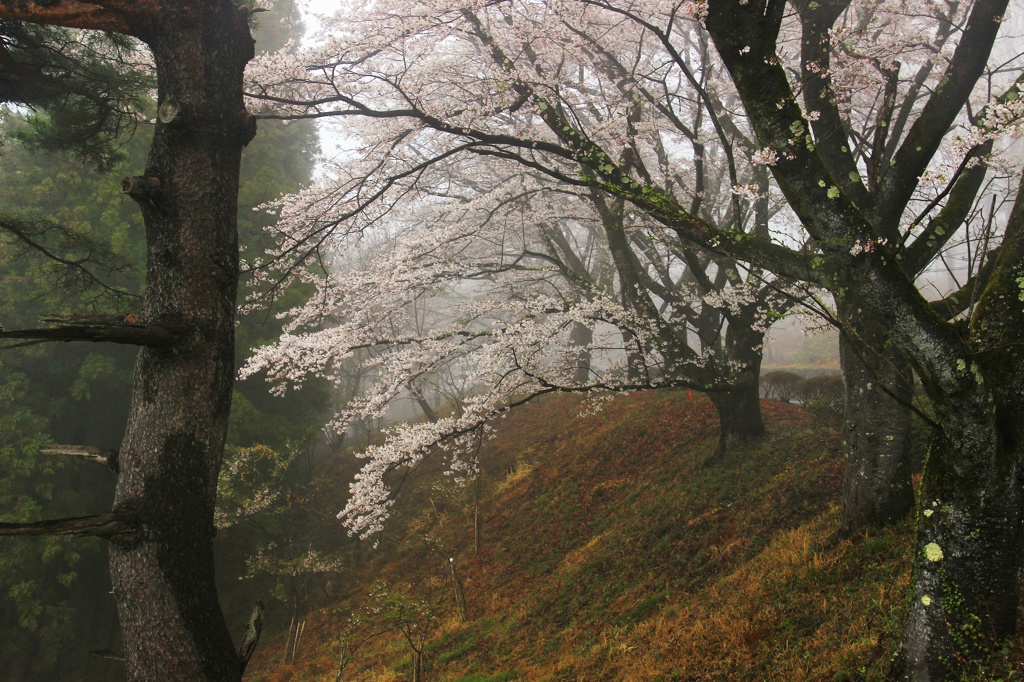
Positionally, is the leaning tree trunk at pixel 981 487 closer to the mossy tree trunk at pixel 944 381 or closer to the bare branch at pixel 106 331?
the mossy tree trunk at pixel 944 381

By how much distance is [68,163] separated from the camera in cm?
1323

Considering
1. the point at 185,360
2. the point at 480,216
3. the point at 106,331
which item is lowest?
the point at 185,360

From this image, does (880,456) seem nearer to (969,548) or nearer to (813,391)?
(969,548)

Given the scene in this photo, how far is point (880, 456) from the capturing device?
525cm

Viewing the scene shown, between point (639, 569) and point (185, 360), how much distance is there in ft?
20.9

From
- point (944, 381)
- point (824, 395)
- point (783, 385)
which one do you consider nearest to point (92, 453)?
point (944, 381)

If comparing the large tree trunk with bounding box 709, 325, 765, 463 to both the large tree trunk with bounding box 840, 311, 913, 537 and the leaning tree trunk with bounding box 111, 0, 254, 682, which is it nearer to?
the large tree trunk with bounding box 840, 311, 913, 537

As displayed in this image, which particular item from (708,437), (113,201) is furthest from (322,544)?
(708,437)

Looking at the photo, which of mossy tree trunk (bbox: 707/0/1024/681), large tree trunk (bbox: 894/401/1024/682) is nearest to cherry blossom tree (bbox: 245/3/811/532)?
mossy tree trunk (bbox: 707/0/1024/681)

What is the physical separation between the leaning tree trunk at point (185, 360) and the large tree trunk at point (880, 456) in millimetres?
5122

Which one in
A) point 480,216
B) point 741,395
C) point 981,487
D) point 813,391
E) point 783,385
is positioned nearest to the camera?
Answer: point 981,487

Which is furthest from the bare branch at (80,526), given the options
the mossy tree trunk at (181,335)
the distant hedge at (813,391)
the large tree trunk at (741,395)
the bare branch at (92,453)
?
the distant hedge at (813,391)

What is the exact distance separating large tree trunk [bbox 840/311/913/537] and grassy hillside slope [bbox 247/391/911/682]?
0.23 metres

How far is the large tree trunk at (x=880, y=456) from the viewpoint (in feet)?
16.9
